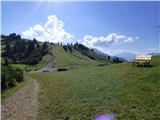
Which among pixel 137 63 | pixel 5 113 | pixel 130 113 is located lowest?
pixel 5 113

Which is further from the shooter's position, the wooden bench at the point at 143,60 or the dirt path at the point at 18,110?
the wooden bench at the point at 143,60

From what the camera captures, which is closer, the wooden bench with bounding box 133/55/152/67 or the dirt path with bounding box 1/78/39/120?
the dirt path with bounding box 1/78/39/120

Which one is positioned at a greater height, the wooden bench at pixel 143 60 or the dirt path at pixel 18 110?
the wooden bench at pixel 143 60

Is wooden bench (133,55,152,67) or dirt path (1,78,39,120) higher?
wooden bench (133,55,152,67)

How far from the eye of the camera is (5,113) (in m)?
26.3

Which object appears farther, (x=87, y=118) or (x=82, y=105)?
(x=82, y=105)

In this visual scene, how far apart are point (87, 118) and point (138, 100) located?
4460 millimetres

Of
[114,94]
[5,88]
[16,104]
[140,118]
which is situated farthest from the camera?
[5,88]

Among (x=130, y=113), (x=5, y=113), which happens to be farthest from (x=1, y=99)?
(x=130, y=113)

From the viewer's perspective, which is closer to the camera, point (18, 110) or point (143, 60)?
point (18, 110)

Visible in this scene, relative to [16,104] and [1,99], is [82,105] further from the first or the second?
[1,99]

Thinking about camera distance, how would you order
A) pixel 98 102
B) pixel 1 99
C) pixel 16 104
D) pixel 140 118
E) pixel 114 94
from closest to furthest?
pixel 140 118, pixel 98 102, pixel 114 94, pixel 16 104, pixel 1 99

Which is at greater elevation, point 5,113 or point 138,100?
point 138,100

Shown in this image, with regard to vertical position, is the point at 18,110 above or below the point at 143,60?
below
